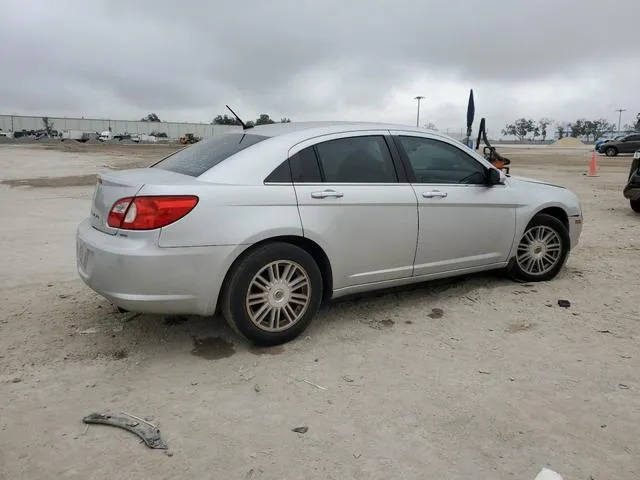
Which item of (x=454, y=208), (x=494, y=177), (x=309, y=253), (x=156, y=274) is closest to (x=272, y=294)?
(x=309, y=253)

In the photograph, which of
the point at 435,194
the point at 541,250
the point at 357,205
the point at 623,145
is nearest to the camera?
the point at 357,205

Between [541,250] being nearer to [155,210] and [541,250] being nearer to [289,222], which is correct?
[289,222]

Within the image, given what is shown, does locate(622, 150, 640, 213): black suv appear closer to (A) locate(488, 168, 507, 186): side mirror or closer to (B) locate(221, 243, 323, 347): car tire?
(A) locate(488, 168, 507, 186): side mirror

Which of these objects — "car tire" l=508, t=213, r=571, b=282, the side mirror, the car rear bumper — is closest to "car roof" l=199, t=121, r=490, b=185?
the car rear bumper

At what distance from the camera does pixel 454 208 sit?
459 centimetres

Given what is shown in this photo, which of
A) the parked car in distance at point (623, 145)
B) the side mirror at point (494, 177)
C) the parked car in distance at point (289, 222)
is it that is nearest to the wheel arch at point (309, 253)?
the parked car in distance at point (289, 222)

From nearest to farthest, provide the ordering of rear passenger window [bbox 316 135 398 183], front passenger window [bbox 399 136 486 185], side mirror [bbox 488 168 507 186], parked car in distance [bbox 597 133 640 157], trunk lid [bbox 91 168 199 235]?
1. trunk lid [bbox 91 168 199 235]
2. rear passenger window [bbox 316 135 398 183]
3. front passenger window [bbox 399 136 486 185]
4. side mirror [bbox 488 168 507 186]
5. parked car in distance [bbox 597 133 640 157]

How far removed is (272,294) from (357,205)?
933 mm

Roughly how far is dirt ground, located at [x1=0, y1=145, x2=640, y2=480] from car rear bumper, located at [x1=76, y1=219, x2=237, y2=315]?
1.43 ft

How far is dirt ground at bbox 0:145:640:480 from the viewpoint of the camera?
2551 mm

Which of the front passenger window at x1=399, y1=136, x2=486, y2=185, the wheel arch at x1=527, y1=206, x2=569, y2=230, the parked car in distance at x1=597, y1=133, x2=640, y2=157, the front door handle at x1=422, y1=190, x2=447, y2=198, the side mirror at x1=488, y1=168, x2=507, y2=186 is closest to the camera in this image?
the front door handle at x1=422, y1=190, x2=447, y2=198

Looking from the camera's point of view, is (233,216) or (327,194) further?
(327,194)

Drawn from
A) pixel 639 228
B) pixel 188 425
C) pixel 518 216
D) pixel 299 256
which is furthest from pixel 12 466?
pixel 639 228

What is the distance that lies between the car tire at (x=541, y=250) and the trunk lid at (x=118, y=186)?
3.31 metres
